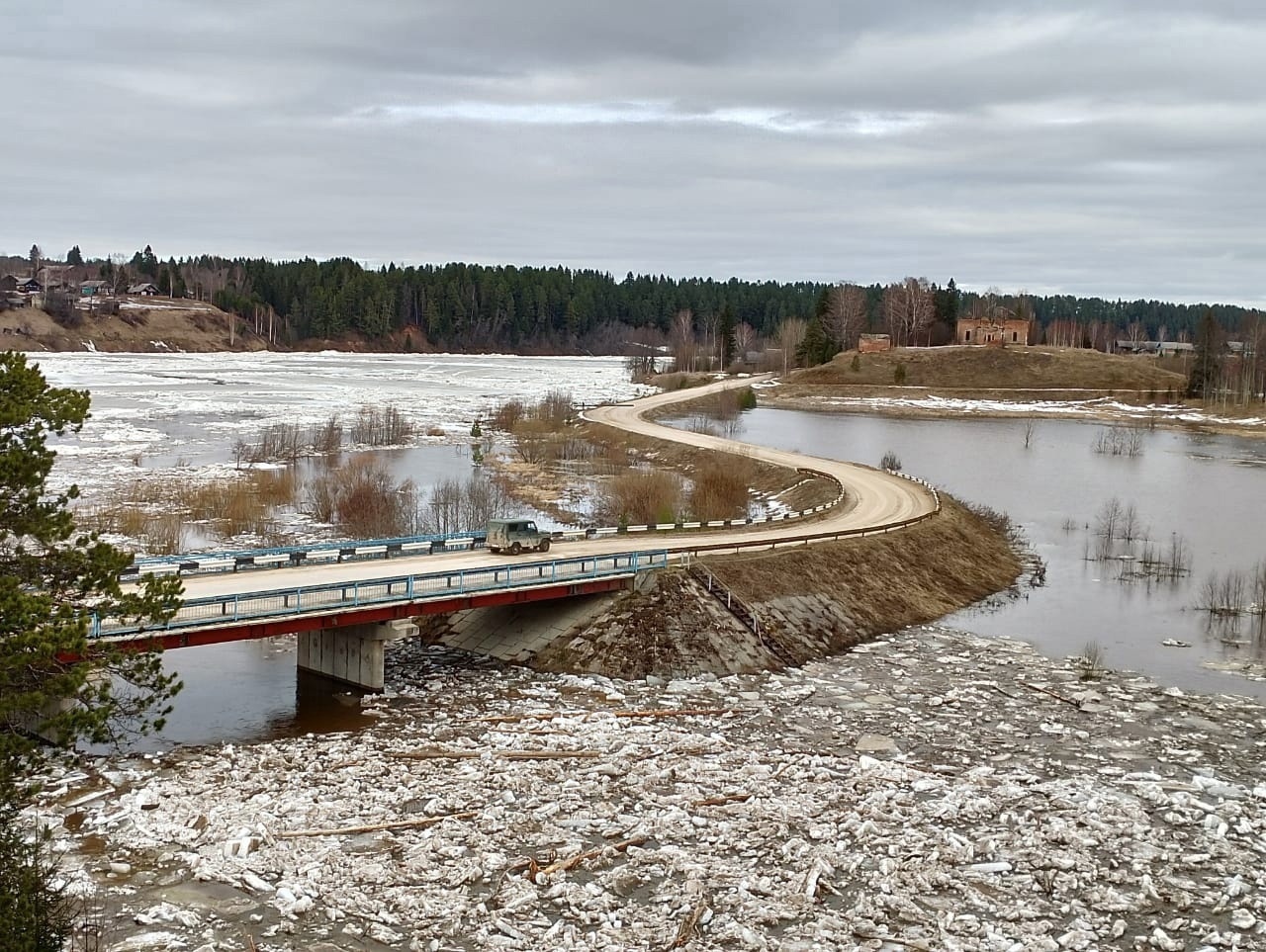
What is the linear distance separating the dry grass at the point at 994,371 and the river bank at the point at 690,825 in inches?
4587

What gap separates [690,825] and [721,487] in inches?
1570

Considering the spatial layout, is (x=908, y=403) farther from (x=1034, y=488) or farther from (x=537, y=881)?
(x=537, y=881)

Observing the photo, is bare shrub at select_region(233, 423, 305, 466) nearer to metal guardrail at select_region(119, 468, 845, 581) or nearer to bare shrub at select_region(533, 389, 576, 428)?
bare shrub at select_region(533, 389, 576, 428)

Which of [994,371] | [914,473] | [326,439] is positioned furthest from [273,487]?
[994,371]

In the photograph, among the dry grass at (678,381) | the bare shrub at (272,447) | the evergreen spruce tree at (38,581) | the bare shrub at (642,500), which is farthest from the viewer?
the dry grass at (678,381)

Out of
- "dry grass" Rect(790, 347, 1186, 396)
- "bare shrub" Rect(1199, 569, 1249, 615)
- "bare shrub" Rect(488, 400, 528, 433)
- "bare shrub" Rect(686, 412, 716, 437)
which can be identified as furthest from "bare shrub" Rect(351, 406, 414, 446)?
"dry grass" Rect(790, 347, 1186, 396)

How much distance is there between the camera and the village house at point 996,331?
555 feet

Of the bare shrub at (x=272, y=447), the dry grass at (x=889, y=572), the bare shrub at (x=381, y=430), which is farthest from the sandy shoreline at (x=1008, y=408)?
the dry grass at (x=889, y=572)

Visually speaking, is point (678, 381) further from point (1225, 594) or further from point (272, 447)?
point (1225, 594)

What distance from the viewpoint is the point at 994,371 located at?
151 meters

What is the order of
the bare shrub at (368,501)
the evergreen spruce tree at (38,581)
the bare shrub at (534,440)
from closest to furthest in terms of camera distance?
1. the evergreen spruce tree at (38,581)
2. the bare shrub at (368,501)
3. the bare shrub at (534,440)

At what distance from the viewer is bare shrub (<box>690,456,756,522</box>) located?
59.6 m

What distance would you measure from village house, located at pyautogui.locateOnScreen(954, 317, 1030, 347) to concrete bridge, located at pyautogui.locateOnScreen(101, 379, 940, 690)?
128 m

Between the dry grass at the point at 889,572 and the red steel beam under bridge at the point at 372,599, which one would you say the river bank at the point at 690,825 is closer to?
the red steel beam under bridge at the point at 372,599
